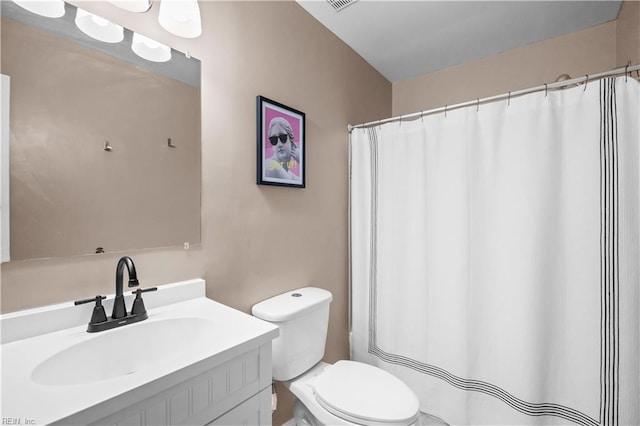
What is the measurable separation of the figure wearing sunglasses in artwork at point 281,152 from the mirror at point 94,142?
0.38 metres

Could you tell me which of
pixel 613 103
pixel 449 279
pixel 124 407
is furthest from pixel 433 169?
pixel 124 407

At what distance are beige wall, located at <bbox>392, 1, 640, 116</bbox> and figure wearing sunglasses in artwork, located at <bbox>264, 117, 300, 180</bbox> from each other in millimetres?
1426

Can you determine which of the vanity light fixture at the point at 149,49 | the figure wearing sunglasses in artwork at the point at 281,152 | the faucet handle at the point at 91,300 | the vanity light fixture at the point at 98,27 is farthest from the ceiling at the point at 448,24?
the faucet handle at the point at 91,300

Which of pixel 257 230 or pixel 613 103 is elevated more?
pixel 613 103

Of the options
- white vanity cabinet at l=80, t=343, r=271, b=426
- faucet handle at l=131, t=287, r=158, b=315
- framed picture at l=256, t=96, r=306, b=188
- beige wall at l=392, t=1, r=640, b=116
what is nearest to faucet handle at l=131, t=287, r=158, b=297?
faucet handle at l=131, t=287, r=158, b=315

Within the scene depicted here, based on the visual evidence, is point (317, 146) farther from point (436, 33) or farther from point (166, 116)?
point (436, 33)

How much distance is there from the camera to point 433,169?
1712 mm

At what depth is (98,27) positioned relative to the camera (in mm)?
962

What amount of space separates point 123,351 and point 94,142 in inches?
26.2

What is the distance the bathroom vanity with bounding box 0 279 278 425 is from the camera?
592 millimetres

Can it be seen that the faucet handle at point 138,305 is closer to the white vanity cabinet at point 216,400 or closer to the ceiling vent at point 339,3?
the white vanity cabinet at point 216,400

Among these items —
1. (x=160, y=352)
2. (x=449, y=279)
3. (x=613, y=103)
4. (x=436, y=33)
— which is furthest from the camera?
(x=436, y=33)

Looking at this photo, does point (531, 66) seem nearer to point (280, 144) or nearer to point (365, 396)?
point (280, 144)

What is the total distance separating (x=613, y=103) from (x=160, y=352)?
6.51 ft
